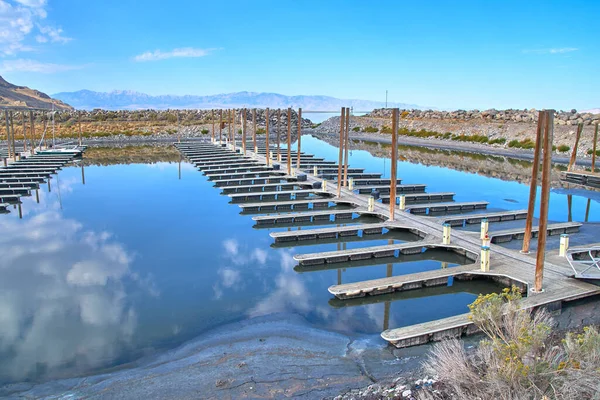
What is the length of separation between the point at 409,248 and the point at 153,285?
5.99 m

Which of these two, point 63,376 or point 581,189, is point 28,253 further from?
point 581,189

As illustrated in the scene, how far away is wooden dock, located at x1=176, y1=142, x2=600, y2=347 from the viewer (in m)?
8.57

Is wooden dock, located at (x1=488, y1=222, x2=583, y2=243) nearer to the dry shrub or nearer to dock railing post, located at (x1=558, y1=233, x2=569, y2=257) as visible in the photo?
dock railing post, located at (x1=558, y1=233, x2=569, y2=257)

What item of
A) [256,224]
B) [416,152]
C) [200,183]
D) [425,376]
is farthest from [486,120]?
[425,376]

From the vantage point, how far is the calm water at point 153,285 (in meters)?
8.40

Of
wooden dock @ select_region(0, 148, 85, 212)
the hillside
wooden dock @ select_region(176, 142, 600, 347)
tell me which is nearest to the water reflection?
wooden dock @ select_region(176, 142, 600, 347)

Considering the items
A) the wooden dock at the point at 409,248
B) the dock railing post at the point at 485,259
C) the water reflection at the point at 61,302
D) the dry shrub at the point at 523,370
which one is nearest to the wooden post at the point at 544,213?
the wooden dock at the point at 409,248

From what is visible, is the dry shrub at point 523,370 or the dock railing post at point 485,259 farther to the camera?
the dock railing post at point 485,259

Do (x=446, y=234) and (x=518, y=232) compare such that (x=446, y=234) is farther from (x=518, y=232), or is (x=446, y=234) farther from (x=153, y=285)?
(x=153, y=285)

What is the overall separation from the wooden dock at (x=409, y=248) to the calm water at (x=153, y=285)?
10.6 inches

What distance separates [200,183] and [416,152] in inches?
839

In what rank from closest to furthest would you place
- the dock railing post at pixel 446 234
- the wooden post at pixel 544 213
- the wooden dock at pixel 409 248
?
the wooden dock at pixel 409 248
the wooden post at pixel 544 213
the dock railing post at pixel 446 234

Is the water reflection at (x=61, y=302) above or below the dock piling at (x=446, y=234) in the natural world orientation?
below

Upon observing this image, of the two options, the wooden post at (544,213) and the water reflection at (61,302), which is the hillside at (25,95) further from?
the wooden post at (544,213)
